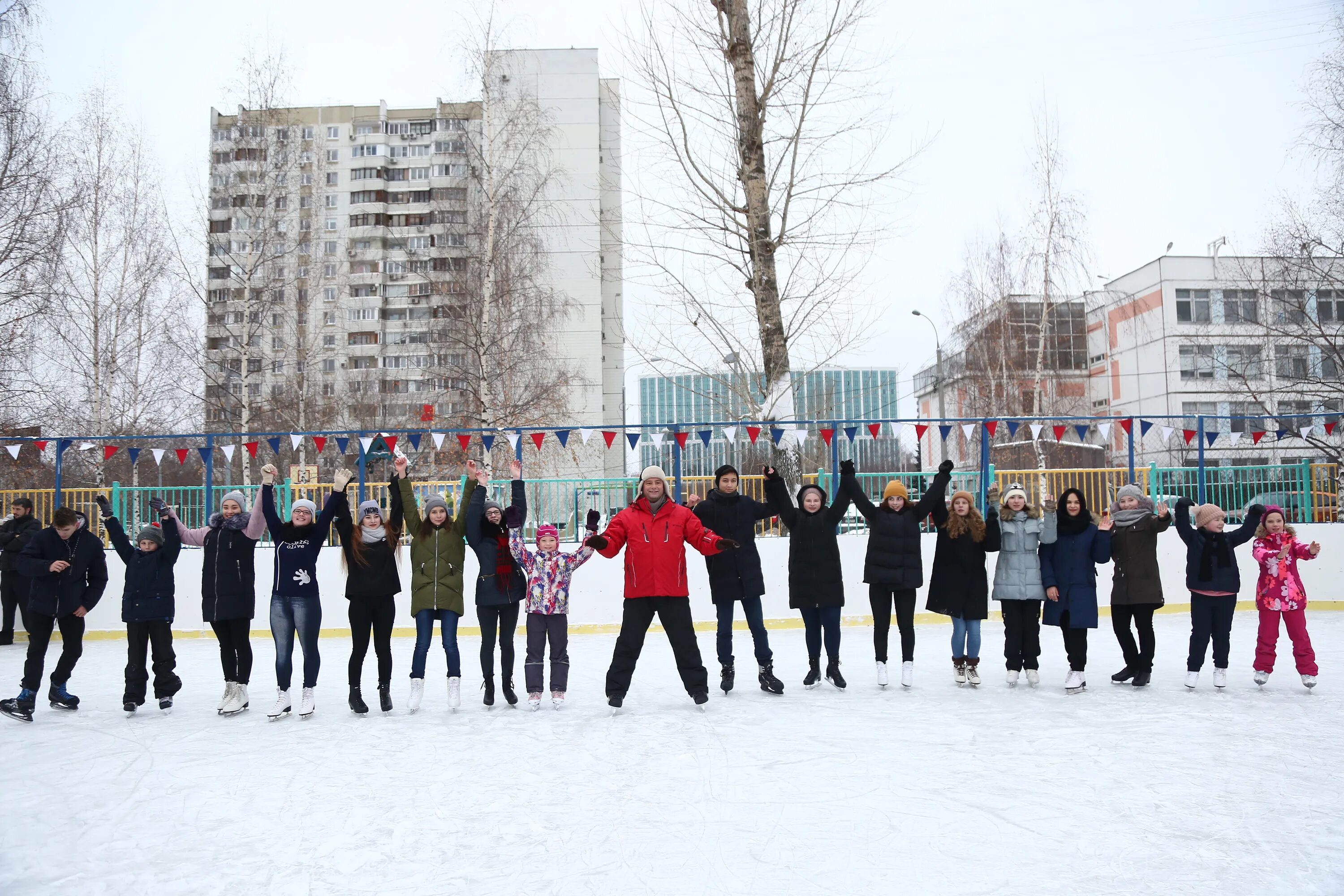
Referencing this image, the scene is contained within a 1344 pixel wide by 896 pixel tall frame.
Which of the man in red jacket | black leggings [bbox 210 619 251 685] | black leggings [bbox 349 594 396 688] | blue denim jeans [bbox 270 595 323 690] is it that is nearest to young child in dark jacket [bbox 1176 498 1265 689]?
the man in red jacket

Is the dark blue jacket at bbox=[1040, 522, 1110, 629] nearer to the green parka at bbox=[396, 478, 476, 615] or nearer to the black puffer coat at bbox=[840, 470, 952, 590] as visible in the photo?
the black puffer coat at bbox=[840, 470, 952, 590]

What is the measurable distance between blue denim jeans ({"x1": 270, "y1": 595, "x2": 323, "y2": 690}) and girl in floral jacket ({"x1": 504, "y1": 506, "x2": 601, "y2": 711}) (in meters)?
1.43

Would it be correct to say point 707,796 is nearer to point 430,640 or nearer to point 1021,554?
point 430,640

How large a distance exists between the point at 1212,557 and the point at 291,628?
6672 mm

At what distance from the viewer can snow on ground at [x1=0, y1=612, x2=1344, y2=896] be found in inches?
138

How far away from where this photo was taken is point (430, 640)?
6770 millimetres

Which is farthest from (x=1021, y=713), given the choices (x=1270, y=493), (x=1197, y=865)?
(x=1270, y=493)

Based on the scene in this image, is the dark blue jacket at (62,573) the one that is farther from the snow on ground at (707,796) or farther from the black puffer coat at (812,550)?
the black puffer coat at (812,550)

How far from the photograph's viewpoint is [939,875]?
3.41 meters

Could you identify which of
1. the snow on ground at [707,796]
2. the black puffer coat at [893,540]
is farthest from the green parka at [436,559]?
the black puffer coat at [893,540]

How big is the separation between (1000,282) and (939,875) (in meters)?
24.5

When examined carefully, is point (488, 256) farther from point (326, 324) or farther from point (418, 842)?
point (418, 842)

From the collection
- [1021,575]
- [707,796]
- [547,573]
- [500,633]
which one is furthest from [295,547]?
[1021,575]

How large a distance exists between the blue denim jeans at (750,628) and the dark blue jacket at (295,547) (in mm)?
2880
